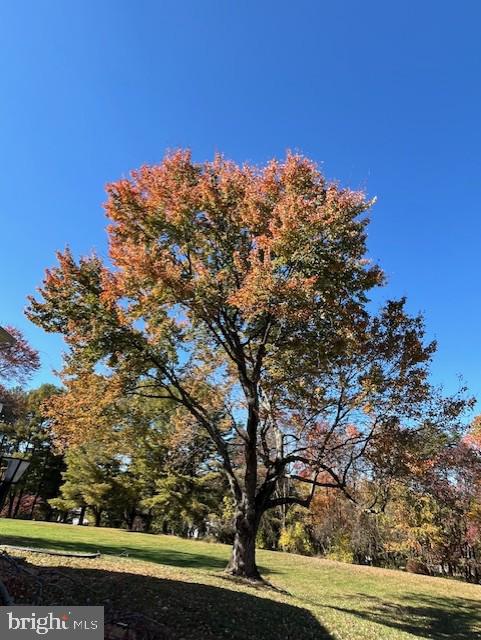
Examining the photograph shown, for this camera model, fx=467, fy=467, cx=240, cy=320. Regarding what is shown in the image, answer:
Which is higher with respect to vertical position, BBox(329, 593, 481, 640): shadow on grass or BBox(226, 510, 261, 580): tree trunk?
BBox(226, 510, 261, 580): tree trunk

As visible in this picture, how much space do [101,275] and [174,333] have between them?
8.19ft

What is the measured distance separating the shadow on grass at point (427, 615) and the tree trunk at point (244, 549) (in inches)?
93.6

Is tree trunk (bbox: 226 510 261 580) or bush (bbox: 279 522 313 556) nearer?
tree trunk (bbox: 226 510 261 580)

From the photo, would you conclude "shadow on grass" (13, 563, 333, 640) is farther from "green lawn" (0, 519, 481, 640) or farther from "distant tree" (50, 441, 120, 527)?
"distant tree" (50, 441, 120, 527)

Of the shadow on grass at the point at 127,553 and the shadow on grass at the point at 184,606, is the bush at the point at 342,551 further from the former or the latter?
the shadow on grass at the point at 184,606

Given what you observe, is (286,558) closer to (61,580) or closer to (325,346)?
(325,346)

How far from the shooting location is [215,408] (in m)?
14.5

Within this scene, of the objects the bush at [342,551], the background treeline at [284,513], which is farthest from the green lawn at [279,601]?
the bush at [342,551]

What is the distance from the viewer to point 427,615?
12312mm

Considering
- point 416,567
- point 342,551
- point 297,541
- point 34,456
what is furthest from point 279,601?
point 34,456

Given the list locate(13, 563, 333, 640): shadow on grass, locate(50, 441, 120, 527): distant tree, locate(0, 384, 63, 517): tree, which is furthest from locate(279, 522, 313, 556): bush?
locate(0, 384, 63, 517): tree

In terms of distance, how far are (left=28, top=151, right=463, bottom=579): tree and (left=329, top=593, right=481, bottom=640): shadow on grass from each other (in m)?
2.79

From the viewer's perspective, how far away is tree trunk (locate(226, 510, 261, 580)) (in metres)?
12.0

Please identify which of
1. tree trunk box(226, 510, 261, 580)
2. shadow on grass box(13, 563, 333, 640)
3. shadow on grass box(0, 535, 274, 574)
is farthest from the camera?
shadow on grass box(0, 535, 274, 574)
